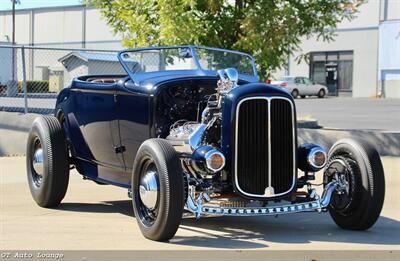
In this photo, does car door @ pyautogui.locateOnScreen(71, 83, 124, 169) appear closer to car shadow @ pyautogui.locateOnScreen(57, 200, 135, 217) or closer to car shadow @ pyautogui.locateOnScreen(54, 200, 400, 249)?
car shadow @ pyautogui.locateOnScreen(57, 200, 135, 217)

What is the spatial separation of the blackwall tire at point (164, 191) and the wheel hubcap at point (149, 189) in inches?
1.0

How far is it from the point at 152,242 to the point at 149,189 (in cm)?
46

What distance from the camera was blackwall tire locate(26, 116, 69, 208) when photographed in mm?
7203

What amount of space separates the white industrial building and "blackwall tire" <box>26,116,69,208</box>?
93.9 feet

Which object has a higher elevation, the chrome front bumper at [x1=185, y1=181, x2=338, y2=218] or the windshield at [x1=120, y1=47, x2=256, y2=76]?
the windshield at [x1=120, y1=47, x2=256, y2=76]

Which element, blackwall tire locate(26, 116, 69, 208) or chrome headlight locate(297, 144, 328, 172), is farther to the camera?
blackwall tire locate(26, 116, 69, 208)

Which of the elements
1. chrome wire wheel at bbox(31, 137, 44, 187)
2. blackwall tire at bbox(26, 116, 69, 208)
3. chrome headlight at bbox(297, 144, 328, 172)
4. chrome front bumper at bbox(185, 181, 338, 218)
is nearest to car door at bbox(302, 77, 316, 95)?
chrome wire wheel at bbox(31, 137, 44, 187)

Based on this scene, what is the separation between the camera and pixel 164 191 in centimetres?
545

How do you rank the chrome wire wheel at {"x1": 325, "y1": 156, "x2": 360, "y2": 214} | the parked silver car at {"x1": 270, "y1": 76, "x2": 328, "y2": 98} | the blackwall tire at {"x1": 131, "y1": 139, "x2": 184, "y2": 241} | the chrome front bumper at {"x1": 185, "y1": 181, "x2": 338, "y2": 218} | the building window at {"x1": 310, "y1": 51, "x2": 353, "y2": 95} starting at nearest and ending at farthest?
the blackwall tire at {"x1": 131, "y1": 139, "x2": 184, "y2": 241}
the chrome front bumper at {"x1": 185, "y1": 181, "x2": 338, "y2": 218}
the chrome wire wheel at {"x1": 325, "y1": 156, "x2": 360, "y2": 214}
the parked silver car at {"x1": 270, "y1": 76, "x2": 328, "y2": 98}
the building window at {"x1": 310, "y1": 51, "x2": 353, "y2": 95}

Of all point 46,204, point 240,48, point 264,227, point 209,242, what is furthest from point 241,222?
point 240,48

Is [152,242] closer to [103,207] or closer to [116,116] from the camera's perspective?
[116,116]

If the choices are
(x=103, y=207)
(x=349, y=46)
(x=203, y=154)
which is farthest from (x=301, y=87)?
(x=203, y=154)

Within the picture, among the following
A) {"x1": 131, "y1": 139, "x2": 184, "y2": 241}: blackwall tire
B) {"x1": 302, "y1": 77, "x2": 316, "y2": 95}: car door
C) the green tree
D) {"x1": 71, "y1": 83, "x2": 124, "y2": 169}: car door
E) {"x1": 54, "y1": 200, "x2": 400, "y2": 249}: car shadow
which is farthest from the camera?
{"x1": 302, "y1": 77, "x2": 316, "y2": 95}: car door

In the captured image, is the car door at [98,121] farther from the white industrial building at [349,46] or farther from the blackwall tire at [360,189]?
the white industrial building at [349,46]
